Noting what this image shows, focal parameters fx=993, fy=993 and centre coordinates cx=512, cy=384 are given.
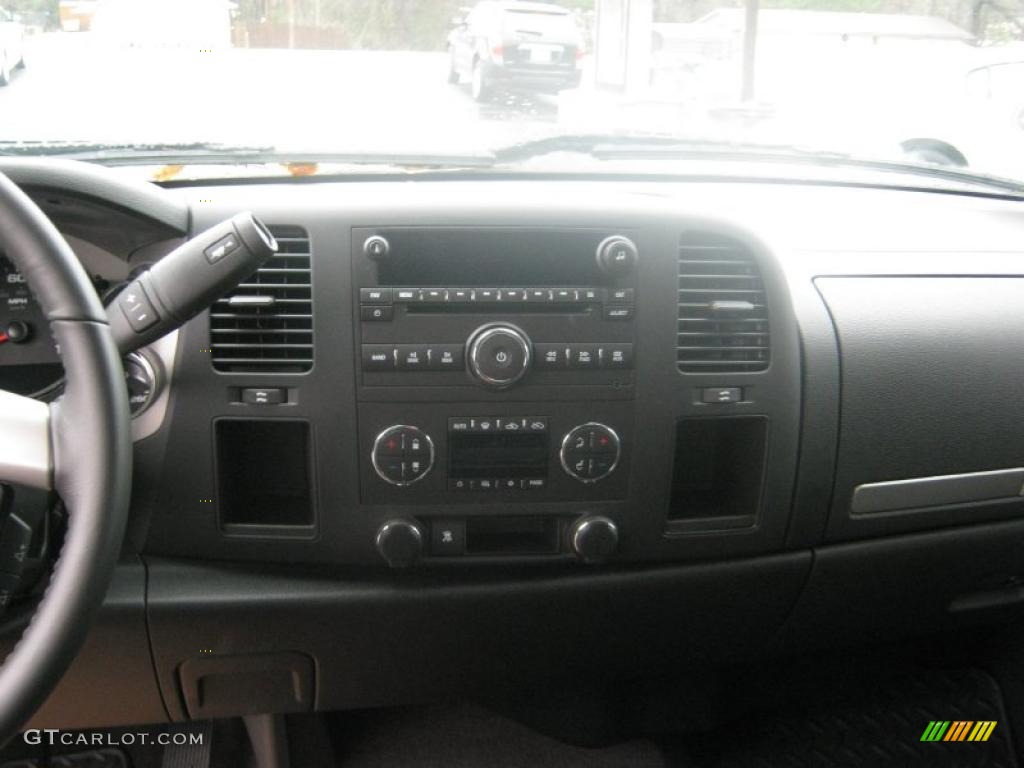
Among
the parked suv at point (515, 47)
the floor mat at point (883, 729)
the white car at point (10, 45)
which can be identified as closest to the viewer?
the white car at point (10, 45)

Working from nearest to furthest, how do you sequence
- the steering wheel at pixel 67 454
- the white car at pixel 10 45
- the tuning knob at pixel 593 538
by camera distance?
the steering wheel at pixel 67 454, the tuning knob at pixel 593 538, the white car at pixel 10 45

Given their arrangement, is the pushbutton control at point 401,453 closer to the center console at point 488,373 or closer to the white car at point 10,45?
the center console at point 488,373

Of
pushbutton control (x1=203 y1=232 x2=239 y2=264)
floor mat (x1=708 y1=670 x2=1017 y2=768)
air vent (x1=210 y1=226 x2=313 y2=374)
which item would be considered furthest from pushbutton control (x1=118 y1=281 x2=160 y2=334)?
floor mat (x1=708 y1=670 x2=1017 y2=768)

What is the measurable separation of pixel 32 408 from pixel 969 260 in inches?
69.7

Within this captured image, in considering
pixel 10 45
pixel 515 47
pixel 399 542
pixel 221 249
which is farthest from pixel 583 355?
pixel 10 45

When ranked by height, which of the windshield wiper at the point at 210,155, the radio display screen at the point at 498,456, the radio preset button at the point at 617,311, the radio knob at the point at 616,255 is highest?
the windshield wiper at the point at 210,155

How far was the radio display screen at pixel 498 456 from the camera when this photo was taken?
1.56 metres

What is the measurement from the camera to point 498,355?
1.50m

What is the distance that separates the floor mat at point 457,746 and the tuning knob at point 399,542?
938mm

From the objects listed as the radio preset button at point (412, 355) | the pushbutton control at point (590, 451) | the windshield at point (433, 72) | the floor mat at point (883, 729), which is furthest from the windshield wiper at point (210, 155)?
the floor mat at point (883, 729)

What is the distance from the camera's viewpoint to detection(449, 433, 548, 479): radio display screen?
156 centimetres

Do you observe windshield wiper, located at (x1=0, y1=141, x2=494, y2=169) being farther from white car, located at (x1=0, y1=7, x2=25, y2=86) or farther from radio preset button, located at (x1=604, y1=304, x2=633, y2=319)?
radio preset button, located at (x1=604, y1=304, x2=633, y2=319)

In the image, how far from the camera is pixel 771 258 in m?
1.61

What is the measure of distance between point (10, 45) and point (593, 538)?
1.33 meters
